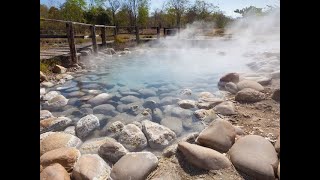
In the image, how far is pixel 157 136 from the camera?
277 cm

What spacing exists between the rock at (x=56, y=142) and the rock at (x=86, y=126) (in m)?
0.28

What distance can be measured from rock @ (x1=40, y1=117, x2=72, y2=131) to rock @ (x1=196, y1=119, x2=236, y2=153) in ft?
5.77

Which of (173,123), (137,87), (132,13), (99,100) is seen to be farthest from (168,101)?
(132,13)

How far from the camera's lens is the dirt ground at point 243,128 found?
206 centimetres

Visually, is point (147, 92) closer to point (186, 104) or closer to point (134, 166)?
point (186, 104)

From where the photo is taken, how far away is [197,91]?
5.27m

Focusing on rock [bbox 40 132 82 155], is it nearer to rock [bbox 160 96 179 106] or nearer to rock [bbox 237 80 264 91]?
rock [bbox 160 96 179 106]

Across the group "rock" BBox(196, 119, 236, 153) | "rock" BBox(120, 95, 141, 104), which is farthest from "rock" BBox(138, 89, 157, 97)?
"rock" BBox(196, 119, 236, 153)

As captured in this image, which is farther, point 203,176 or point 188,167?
point 188,167

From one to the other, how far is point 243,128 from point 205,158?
1049mm

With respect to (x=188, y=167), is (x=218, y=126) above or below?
above
